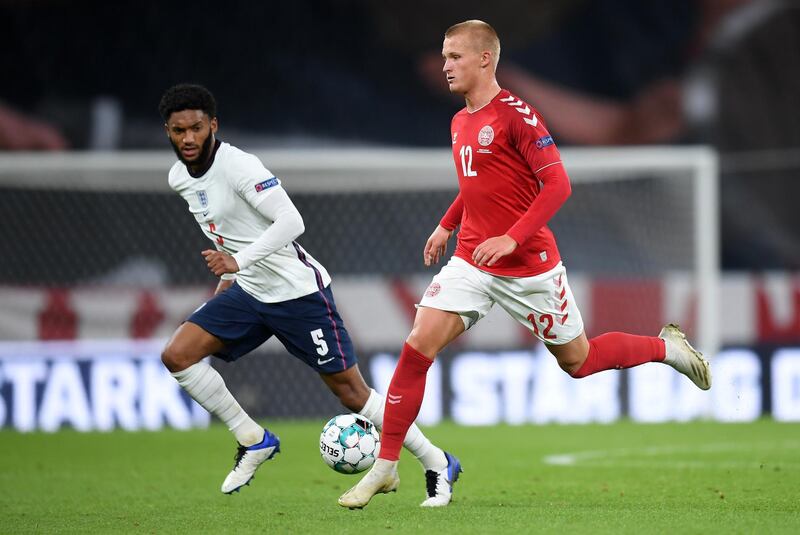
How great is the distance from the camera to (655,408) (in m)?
11.3

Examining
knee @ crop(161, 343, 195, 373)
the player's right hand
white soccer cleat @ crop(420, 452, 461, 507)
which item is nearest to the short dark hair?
knee @ crop(161, 343, 195, 373)

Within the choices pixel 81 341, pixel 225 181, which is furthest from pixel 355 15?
pixel 225 181

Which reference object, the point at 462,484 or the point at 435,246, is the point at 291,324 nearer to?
the point at 435,246

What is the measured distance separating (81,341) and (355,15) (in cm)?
674

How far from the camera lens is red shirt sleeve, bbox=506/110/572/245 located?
5445mm

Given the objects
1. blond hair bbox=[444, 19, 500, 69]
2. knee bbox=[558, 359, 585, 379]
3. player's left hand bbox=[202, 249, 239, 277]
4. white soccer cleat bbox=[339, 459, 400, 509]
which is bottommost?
white soccer cleat bbox=[339, 459, 400, 509]

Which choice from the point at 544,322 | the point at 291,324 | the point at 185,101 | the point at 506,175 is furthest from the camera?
the point at 291,324

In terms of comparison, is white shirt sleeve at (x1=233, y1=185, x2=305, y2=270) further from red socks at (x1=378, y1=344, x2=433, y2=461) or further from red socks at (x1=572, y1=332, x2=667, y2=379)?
red socks at (x1=572, y1=332, x2=667, y2=379)

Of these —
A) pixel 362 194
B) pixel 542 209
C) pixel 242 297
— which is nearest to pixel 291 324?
pixel 242 297

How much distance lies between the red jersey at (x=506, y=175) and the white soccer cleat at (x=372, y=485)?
95cm

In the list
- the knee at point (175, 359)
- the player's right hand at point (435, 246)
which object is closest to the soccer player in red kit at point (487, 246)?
the player's right hand at point (435, 246)

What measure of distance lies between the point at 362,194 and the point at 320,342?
5.95m

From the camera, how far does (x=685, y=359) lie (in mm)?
6215

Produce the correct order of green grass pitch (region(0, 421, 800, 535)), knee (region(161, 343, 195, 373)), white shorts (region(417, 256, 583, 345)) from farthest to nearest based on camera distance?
1. knee (region(161, 343, 195, 373))
2. white shorts (region(417, 256, 583, 345))
3. green grass pitch (region(0, 421, 800, 535))
